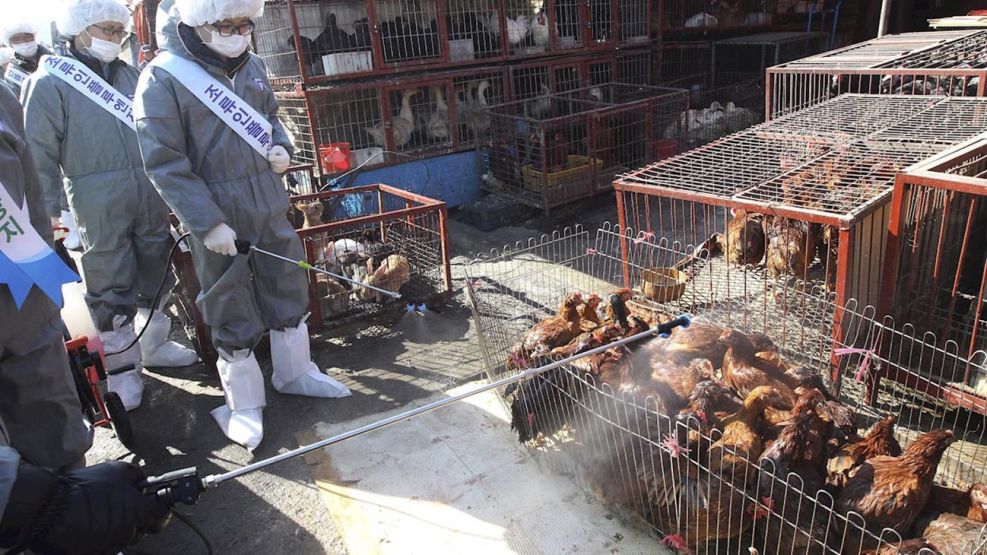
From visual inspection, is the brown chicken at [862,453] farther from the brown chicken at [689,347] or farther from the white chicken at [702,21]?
the white chicken at [702,21]

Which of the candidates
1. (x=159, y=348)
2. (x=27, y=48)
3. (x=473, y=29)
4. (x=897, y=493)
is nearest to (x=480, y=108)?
(x=473, y=29)

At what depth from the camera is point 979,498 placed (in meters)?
2.43

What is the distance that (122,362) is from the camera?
466 cm

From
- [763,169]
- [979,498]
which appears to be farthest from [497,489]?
[763,169]

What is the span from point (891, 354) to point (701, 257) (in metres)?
1.87

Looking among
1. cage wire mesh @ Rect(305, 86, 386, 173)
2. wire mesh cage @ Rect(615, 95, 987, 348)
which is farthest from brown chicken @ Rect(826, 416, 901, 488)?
cage wire mesh @ Rect(305, 86, 386, 173)

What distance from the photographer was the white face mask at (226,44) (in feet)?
12.0

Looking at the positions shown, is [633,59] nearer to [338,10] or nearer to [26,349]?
[338,10]

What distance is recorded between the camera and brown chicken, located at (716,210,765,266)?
467 centimetres

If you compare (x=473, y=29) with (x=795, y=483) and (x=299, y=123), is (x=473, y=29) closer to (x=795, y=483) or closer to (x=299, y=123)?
(x=299, y=123)

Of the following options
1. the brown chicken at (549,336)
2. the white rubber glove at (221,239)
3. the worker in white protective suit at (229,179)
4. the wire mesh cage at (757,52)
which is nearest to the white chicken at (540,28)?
the wire mesh cage at (757,52)

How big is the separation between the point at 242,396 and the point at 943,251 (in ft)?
15.4

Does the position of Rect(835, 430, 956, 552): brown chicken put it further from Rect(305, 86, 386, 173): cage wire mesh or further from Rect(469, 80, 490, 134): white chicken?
Rect(469, 80, 490, 134): white chicken

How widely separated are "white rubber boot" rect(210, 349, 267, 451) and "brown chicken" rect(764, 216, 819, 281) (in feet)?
12.1
